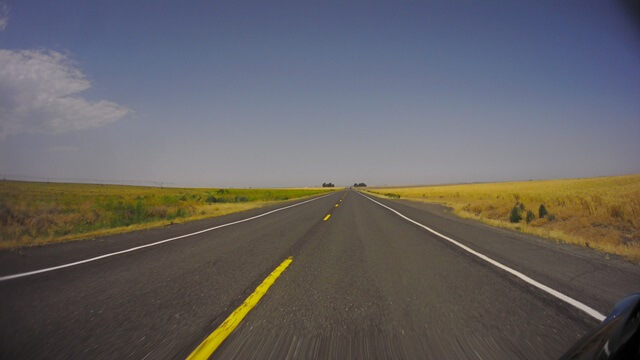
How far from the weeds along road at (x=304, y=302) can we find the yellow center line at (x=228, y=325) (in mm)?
24

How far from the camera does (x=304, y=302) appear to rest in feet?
12.8

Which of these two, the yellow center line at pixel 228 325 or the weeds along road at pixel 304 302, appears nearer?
the yellow center line at pixel 228 325

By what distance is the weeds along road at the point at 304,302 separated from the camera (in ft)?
9.14

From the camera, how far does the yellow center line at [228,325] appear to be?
2.61 meters

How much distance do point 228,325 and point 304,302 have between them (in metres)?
1.02

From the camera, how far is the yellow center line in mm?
2605

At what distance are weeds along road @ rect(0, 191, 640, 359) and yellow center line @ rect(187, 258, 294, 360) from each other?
0.02 metres

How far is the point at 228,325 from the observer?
3.14 meters

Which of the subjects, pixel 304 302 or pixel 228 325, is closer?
pixel 228 325

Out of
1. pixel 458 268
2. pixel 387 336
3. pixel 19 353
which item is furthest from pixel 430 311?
pixel 19 353

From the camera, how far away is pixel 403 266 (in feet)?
19.0

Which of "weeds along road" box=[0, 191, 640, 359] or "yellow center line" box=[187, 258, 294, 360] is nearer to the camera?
"yellow center line" box=[187, 258, 294, 360]

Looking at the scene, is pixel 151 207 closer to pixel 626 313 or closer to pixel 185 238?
pixel 185 238

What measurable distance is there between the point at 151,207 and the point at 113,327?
1553 centimetres
